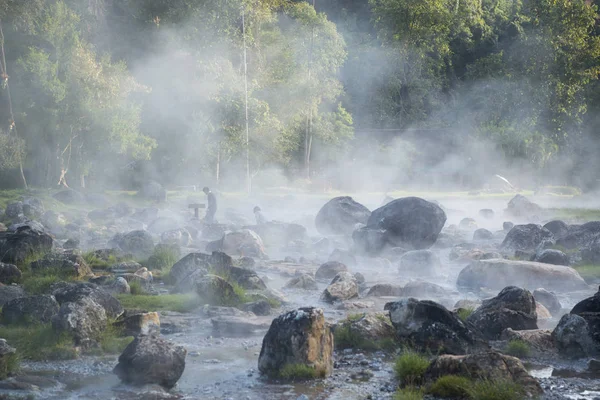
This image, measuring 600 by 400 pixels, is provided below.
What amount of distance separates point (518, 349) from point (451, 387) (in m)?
2.17

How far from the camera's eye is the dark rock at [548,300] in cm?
1179

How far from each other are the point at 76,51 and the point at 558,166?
26619mm

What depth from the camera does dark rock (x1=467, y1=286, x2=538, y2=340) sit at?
9.61 m

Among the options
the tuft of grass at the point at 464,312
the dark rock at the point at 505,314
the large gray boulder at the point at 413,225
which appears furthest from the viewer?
the large gray boulder at the point at 413,225

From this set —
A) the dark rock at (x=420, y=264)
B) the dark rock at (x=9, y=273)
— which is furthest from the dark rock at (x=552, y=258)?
the dark rock at (x=9, y=273)

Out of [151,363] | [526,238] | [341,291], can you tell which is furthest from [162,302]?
[526,238]

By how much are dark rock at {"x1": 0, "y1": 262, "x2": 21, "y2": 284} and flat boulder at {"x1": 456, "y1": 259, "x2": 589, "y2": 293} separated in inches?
314

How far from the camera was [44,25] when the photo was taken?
30.7 m

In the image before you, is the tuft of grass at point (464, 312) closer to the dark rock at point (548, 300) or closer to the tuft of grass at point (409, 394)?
the dark rock at point (548, 300)

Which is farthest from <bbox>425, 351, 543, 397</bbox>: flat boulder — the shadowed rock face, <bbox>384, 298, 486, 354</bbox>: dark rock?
the shadowed rock face

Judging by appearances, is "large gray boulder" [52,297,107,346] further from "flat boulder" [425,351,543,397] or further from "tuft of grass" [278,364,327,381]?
"flat boulder" [425,351,543,397]

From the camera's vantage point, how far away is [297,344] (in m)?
7.75

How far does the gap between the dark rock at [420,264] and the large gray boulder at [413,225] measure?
10.6ft

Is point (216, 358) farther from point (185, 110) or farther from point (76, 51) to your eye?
point (185, 110)
